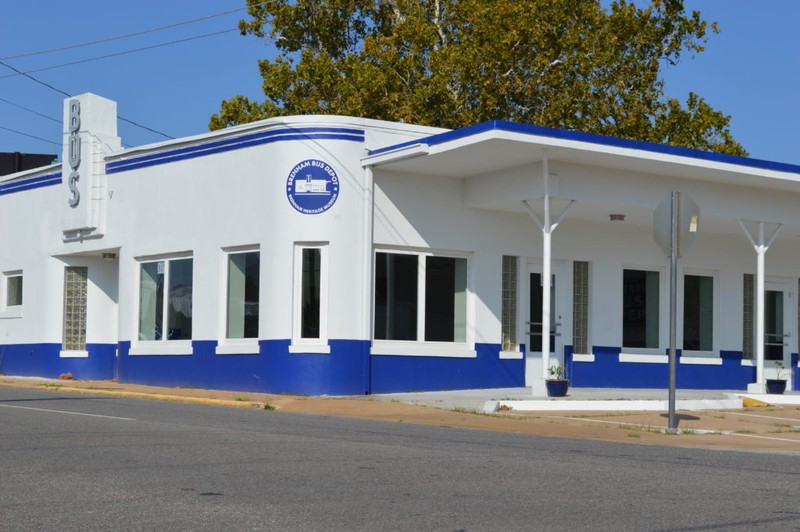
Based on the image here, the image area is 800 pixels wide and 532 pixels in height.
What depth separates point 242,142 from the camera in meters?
21.8

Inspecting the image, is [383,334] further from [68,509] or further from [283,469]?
[68,509]

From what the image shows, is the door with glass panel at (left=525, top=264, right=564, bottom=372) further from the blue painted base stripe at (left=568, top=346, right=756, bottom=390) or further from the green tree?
the green tree

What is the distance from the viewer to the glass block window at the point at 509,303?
23141 mm

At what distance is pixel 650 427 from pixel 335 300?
6923mm

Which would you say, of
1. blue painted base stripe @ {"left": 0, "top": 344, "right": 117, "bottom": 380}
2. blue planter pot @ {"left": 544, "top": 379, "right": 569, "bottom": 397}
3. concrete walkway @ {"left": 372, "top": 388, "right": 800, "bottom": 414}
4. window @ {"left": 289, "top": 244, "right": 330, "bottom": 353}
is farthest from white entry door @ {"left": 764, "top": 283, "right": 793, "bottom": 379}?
blue painted base stripe @ {"left": 0, "top": 344, "right": 117, "bottom": 380}

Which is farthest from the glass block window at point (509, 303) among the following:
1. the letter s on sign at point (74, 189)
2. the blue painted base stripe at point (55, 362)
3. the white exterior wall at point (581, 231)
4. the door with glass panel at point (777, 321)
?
the letter s on sign at point (74, 189)

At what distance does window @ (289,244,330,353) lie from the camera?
20.8m

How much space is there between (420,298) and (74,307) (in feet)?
31.0

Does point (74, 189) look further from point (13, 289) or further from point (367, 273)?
point (367, 273)

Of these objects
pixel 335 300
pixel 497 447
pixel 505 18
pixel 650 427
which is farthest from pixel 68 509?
pixel 505 18

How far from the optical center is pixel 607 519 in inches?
296

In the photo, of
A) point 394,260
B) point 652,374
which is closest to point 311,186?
point 394,260

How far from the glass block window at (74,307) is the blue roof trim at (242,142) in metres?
3.49

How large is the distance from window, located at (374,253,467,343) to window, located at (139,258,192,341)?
4.13 meters
